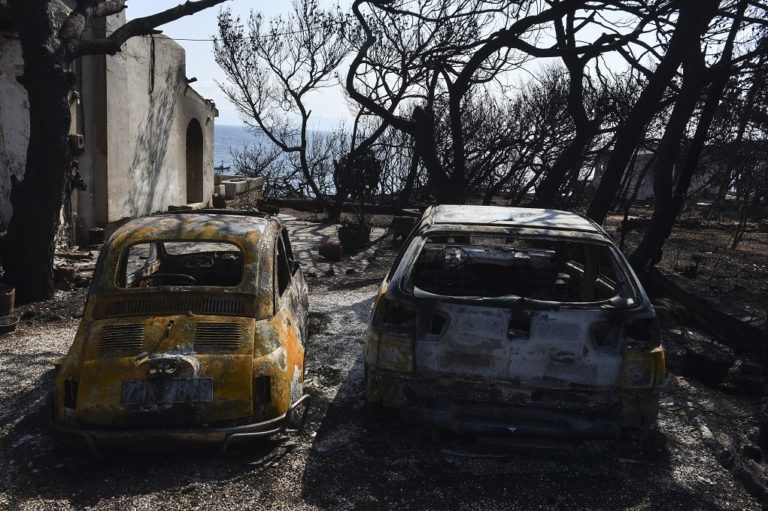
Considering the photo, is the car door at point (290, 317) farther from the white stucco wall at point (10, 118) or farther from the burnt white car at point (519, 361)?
the white stucco wall at point (10, 118)

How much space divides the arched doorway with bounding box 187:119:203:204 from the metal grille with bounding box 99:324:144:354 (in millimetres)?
15516

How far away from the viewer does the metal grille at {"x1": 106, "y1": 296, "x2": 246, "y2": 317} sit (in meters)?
3.96

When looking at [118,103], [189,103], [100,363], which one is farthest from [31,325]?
[189,103]

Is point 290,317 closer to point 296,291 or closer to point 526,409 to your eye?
point 296,291

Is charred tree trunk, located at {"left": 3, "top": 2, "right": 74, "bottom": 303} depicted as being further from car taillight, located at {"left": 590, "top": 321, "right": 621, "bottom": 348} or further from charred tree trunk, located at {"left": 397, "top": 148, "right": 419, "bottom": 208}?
charred tree trunk, located at {"left": 397, "top": 148, "right": 419, "bottom": 208}

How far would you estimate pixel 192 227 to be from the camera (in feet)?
14.8

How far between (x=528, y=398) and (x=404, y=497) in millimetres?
1007

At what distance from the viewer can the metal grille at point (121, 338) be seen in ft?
12.1

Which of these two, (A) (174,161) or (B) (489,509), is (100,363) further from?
(A) (174,161)

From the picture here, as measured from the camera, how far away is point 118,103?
38.0 feet

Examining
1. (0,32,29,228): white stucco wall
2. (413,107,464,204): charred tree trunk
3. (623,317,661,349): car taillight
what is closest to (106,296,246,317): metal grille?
(623,317,661,349): car taillight

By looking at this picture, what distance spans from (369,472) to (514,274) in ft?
7.71

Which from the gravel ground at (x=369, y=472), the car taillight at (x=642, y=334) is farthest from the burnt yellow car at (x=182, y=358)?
the car taillight at (x=642, y=334)

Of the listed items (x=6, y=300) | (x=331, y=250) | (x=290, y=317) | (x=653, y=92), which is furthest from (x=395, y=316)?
(x=331, y=250)
